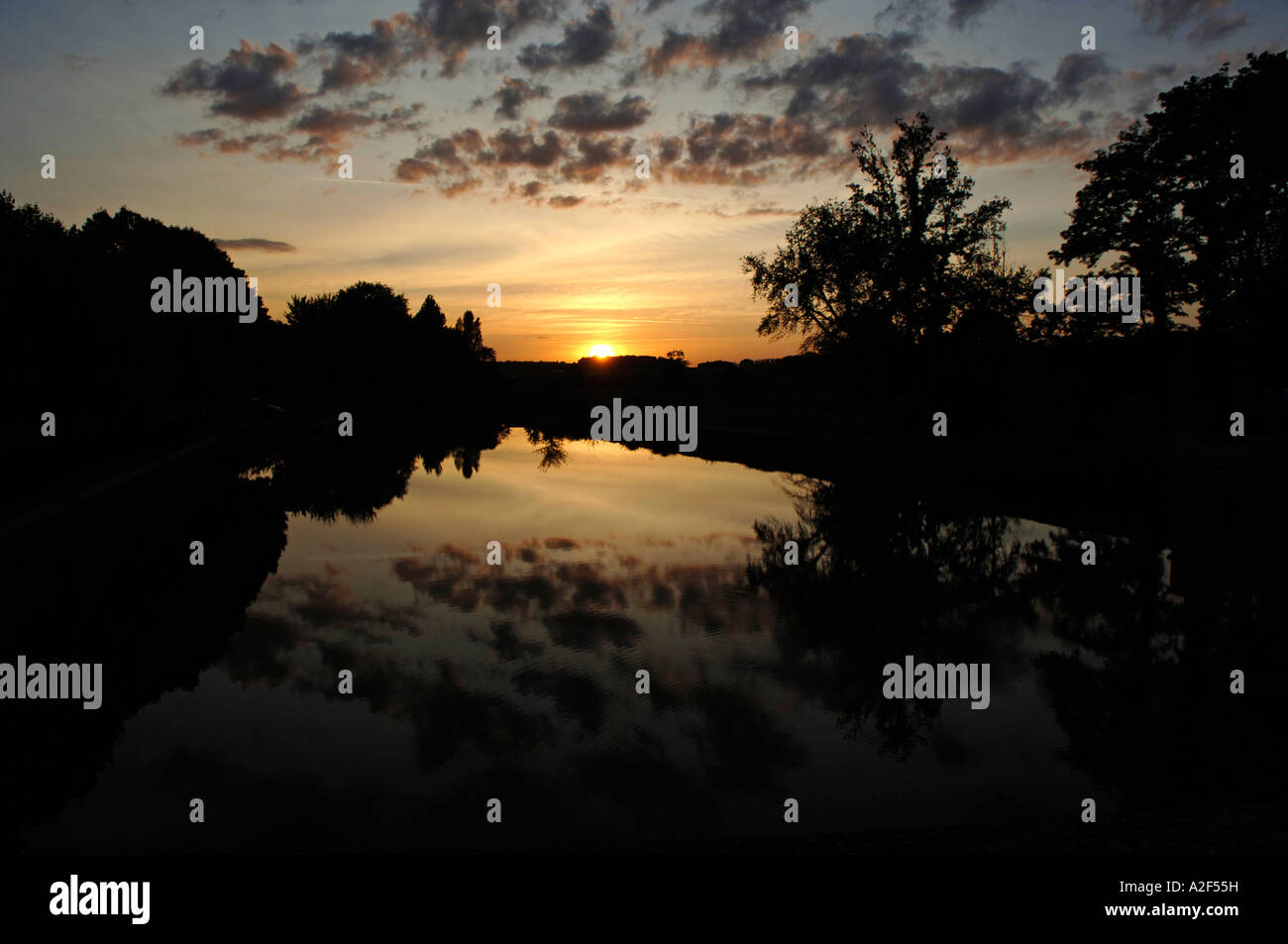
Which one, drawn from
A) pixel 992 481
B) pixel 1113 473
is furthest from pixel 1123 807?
pixel 1113 473

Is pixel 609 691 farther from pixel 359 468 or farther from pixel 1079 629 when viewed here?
pixel 359 468

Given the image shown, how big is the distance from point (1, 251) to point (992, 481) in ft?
121

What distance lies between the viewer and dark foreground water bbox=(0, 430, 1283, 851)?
543 centimetres

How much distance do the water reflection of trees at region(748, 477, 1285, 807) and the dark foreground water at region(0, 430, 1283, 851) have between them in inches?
1.9

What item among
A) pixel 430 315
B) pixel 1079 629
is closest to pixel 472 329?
pixel 430 315

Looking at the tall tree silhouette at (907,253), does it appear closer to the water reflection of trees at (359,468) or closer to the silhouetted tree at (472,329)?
the water reflection of trees at (359,468)

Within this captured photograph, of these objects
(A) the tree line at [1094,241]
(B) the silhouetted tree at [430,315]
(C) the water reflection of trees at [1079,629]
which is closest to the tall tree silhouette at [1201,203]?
(A) the tree line at [1094,241]

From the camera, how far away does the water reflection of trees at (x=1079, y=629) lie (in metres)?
6.32

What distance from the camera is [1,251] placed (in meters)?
30.5

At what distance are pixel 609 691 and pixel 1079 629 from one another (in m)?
5.88

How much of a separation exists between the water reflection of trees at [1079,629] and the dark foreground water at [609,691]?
0.05 meters

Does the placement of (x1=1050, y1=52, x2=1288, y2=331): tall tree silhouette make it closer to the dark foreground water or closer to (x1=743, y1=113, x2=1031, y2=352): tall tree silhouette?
(x1=743, y1=113, x2=1031, y2=352): tall tree silhouette

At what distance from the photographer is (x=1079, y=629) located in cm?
962
